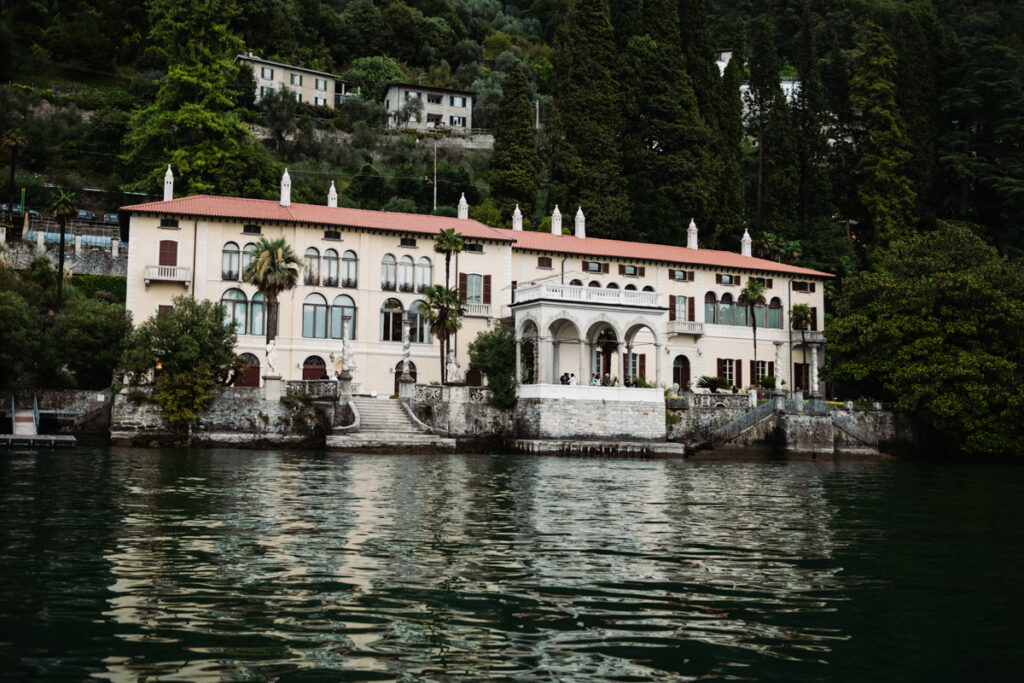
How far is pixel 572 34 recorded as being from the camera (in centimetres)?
7175

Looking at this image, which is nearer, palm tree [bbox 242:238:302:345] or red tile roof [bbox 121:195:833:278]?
palm tree [bbox 242:238:302:345]

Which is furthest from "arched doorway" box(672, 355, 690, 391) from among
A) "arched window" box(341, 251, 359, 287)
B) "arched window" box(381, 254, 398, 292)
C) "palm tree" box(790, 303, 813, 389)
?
"arched window" box(341, 251, 359, 287)

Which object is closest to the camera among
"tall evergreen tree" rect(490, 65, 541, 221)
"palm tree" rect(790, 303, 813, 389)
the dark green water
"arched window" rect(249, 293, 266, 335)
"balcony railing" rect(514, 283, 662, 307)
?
the dark green water

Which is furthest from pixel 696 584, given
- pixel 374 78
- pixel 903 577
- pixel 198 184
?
pixel 374 78

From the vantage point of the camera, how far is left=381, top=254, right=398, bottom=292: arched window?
51750 millimetres

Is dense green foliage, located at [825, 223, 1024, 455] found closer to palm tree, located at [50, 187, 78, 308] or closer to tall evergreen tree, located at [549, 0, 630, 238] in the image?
tall evergreen tree, located at [549, 0, 630, 238]

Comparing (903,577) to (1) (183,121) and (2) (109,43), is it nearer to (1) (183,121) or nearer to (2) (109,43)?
(1) (183,121)

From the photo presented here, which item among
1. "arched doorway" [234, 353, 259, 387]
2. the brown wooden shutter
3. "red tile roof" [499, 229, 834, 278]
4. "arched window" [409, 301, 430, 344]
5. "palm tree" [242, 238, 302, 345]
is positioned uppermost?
"red tile roof" [499, 229, 834, 278]

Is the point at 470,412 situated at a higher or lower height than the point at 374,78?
lower

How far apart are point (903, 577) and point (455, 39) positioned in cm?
11071

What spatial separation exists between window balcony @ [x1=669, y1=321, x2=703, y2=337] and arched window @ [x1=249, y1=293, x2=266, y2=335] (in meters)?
22.6

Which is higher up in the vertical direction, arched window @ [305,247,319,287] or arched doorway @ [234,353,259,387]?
arched window @ [305,247,319,287]

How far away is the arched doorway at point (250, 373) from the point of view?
47625 millimetres

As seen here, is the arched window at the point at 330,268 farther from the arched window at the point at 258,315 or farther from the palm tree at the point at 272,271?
the palm tree at the point at 272,271
